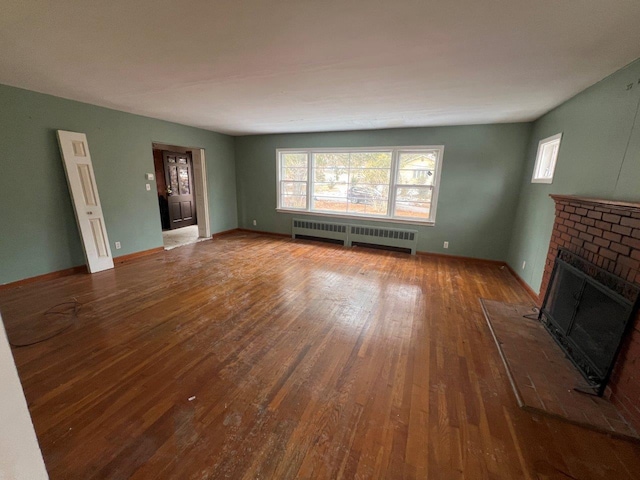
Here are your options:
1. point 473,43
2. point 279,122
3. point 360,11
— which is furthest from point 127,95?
point 473,43

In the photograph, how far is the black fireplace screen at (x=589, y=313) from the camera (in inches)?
70.3

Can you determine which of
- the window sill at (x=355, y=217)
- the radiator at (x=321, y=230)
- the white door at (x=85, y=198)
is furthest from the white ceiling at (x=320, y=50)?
the radiator at (x=321, y=230)

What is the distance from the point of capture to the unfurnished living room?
4.83ft

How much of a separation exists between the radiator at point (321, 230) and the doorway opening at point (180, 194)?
210 cm

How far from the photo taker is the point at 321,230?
5.88 meters

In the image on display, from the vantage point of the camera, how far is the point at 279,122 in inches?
183

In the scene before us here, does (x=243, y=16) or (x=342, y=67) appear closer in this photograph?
(x=243, y=16)

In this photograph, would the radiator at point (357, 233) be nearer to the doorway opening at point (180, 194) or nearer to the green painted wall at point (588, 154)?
the green painted wall at point (588, 154)

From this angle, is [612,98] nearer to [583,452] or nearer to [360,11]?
[360,11]

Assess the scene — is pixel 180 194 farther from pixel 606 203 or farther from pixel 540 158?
pixel 606 203

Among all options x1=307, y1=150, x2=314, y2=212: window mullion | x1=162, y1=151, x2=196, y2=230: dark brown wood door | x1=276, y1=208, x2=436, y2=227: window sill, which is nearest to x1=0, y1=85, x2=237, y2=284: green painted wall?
x1=162, y1=151, x2=196, y2=230: dark brown wood door

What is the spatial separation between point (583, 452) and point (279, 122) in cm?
508

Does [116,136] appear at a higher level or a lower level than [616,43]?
lower

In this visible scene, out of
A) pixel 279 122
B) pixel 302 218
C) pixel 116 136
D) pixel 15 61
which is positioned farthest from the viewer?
pixel 302 218
